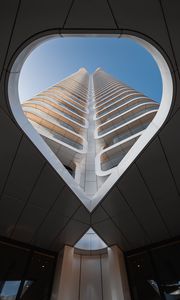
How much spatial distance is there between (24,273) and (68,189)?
301 centimetres

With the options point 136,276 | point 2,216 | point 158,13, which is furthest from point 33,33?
point 136,276

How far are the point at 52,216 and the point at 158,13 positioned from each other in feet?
17.1

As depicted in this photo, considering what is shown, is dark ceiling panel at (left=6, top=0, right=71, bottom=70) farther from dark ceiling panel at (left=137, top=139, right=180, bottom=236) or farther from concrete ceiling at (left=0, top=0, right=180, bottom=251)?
dark ceiling panel at (left=137, top=139, right=180, bottom=236)

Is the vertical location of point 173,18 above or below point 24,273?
above

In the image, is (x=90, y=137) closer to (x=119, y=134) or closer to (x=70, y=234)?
(x=119, y=134)

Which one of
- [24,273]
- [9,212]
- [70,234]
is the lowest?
[24,273]

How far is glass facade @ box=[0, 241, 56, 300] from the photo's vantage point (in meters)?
4.97

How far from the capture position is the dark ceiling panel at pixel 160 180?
426 cm

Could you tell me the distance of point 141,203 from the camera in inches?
197

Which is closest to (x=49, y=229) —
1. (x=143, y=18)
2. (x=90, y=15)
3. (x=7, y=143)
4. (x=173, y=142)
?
(x=7, y=143)

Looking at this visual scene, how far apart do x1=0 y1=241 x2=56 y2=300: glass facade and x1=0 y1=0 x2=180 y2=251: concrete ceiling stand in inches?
14.4

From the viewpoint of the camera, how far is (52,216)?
17.4 feet

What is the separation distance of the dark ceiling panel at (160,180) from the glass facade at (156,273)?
1.37m

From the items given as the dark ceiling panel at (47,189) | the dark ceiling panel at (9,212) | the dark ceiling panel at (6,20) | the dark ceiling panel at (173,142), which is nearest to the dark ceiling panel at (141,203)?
the dark ceiling panel at (173,142)
